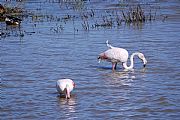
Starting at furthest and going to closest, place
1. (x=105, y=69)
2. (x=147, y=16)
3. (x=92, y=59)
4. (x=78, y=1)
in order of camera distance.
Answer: (x=78, y=1) → (x=147, y=16) → (x=92, y=59) → (x=105, y=69)

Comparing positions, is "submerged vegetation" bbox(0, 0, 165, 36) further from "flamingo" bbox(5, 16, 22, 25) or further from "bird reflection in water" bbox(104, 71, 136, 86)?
"bird reflection in water" bbox(104, 71, 136, 86)

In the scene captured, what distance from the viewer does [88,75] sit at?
12.6 m

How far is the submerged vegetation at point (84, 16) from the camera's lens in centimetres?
2056

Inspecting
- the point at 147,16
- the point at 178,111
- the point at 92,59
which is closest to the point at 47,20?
the point at 147,16

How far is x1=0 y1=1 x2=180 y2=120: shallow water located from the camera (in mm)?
9508

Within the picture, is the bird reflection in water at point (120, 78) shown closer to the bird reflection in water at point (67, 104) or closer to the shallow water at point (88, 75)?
the shallow water at point (88, 75)

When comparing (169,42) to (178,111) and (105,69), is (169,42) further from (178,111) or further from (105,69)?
(178,111)

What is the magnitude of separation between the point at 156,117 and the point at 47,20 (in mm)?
13955

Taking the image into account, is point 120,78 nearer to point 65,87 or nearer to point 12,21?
point 65,87

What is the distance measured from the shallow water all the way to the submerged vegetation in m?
0.49

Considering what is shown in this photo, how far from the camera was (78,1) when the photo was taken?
92.4 feet

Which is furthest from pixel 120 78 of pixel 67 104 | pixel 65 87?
pixel 67 104

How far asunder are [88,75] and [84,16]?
10.4 meters

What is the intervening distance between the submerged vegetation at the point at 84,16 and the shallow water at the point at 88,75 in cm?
49
